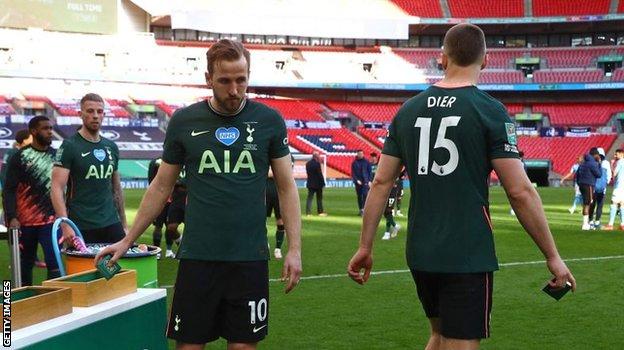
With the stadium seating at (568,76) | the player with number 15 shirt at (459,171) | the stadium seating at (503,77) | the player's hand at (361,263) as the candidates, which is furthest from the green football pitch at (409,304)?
the stadium seating at (503,77)

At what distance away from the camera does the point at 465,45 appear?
4031mm

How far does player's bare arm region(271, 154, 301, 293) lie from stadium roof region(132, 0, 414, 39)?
5474 centimetres

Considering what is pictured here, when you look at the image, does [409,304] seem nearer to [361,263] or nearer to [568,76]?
[361,263]

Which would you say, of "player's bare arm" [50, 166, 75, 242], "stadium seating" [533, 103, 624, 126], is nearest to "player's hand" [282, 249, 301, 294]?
"player's bare arm" [50, 166, 75, 242]

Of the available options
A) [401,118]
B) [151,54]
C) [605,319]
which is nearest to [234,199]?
[401,118]

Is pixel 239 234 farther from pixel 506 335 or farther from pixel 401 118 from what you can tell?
pixel 506 335

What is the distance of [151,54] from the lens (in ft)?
185

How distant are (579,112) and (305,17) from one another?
20.9 meters

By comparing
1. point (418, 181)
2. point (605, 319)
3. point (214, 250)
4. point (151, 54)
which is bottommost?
point (605, 319)

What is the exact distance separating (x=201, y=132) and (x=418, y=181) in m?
1.14

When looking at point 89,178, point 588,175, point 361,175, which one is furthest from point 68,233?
point 361,175

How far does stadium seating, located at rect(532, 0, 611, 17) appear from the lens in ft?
194

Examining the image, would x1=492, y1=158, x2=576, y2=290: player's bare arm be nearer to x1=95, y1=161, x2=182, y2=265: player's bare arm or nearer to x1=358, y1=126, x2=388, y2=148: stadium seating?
x1=95, y1=161, x2=182, y2=265: player's bare arm

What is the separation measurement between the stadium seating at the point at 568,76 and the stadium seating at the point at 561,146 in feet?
19.9
